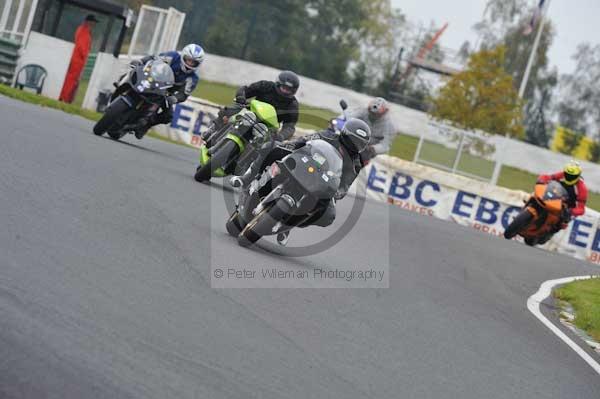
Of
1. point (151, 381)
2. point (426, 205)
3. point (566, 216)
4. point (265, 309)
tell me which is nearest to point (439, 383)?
point (265, 309)

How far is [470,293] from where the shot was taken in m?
12.7

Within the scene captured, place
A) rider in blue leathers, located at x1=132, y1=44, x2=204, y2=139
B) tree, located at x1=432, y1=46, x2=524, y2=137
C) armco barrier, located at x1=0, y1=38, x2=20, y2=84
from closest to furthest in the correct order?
rider in blue leathers, located at x1=132, y1=44, x2=204, y2=139 < armco barrier, located at x1=0, y1=38, x2=20, y2=84 < tree, located at x1=432, y1=46, x2=524, y2=137

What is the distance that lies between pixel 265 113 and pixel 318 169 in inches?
160

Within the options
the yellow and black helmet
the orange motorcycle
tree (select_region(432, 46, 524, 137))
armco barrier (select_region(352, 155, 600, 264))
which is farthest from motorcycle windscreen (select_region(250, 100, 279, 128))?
tree (select_region(432, 46, 524, 137))

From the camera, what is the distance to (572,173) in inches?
870

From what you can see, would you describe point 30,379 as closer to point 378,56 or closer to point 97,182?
point 97,182

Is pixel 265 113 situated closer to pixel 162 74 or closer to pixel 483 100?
pixel 162 74

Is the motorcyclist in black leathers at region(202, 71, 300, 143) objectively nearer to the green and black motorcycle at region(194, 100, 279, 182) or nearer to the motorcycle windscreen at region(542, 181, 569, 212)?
the green and black motorcycle at region(194, 100, 279, 182)

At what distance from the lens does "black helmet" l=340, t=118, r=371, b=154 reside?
10.6 meters

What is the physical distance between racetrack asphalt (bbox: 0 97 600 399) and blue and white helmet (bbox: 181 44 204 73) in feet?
9.77

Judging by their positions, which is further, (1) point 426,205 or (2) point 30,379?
(1) point 426,205

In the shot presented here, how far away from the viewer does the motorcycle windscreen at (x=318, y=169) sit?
10148 mm

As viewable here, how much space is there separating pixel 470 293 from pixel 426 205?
1392 cm

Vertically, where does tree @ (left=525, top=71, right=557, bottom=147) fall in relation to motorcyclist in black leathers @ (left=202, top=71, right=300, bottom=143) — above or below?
above
